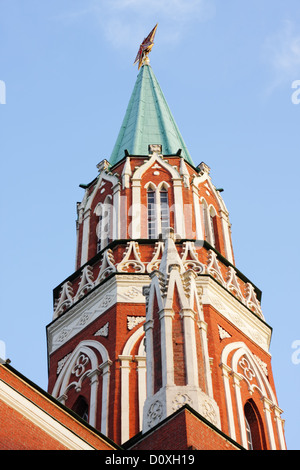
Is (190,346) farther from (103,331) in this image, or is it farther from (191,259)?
(191,259)

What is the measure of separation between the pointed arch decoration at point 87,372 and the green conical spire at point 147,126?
896 cm

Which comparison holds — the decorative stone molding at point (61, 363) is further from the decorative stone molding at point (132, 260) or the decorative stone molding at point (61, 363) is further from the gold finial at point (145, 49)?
the gold finial at point (145, 49)

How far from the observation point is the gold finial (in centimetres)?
4688

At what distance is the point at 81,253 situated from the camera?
3494 centimetres

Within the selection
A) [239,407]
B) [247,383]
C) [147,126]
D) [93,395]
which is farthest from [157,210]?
[239,407]

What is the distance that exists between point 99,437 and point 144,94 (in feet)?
79.0

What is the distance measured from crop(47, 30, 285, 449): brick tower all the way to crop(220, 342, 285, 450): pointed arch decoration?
39 mm

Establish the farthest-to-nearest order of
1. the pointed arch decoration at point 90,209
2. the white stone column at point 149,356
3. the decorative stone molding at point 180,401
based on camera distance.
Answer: the pointed arch decoration at point 90,209 < the white stone column at point 149,356 < the decorative stone molding at point 180,401

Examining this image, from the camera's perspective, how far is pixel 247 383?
98.5ft

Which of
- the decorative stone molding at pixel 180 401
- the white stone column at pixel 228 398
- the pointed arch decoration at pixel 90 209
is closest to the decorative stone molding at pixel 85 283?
the pointed arch decoration at pixel 90 209

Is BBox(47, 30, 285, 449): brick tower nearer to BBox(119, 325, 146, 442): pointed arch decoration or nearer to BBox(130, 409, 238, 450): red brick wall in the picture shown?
BBox(119, 325, 146, 442): pointed arch decoration

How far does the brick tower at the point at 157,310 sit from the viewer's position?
74.9ft
